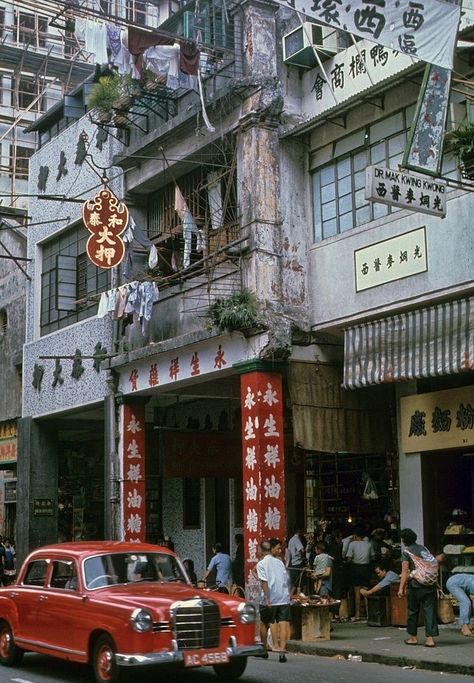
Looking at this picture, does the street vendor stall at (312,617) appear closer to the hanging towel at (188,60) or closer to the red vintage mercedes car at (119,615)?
the red vintage mercedes car at (119,615)

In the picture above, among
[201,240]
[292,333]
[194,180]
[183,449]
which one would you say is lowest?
[183,449]

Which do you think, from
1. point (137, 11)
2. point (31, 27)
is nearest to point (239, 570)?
point (137, 11)

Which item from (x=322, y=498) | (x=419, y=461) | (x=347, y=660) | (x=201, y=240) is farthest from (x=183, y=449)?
(x=347, y=660)

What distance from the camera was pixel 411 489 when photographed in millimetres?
16375

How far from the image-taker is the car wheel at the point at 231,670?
1068 centimetres

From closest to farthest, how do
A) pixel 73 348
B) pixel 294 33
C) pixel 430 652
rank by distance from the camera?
pixel 430 652, pixel 294 33, pixel 73 348

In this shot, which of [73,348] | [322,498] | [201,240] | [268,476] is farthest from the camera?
[73,348]

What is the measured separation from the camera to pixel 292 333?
1667 cm

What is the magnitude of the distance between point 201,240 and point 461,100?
19.6ft

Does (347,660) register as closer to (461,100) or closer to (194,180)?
(461,100)

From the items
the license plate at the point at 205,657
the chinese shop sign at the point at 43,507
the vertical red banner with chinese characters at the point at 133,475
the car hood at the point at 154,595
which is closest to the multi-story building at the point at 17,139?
the chinese shop sign at the point at 43,507

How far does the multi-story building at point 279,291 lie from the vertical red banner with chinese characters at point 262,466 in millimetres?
37

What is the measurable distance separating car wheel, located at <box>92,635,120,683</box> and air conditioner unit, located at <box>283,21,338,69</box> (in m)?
10.5

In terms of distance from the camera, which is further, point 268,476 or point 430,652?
point 268,476
